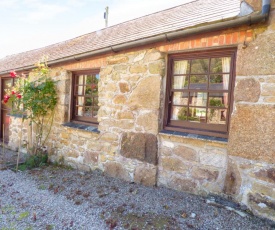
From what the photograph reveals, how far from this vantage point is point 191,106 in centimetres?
312

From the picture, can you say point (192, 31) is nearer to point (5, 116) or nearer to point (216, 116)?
point (216, 116)

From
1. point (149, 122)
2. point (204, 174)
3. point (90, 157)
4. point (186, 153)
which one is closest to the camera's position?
point (204, 174)

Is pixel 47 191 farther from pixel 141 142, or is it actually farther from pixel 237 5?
pixel 237 5

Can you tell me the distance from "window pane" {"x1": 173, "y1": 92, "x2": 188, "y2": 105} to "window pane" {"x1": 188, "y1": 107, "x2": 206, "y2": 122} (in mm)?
164

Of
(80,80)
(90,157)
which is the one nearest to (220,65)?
(90,157)

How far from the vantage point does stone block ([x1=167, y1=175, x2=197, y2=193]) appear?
2998 mm

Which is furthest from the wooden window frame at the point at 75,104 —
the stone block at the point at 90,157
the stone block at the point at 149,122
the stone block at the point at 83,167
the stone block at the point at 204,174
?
the stone block at the point at 204,174

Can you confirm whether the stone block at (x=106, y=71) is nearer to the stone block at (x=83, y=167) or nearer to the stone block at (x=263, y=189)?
the stone block at (x=83, y=167)

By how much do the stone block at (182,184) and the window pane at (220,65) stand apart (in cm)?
175

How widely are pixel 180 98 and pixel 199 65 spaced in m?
0.61

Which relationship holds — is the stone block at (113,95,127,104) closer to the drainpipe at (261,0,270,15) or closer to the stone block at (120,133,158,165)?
the stone block at (120,133,158,165)

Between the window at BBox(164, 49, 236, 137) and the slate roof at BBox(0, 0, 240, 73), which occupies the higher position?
the slate roof at BBox(0, 0, 240, 73)

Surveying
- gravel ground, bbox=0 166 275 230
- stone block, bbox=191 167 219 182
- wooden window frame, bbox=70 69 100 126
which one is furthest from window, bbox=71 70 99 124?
stone block, bbox=191 167 219 182

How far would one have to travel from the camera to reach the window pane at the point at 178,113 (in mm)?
3250
